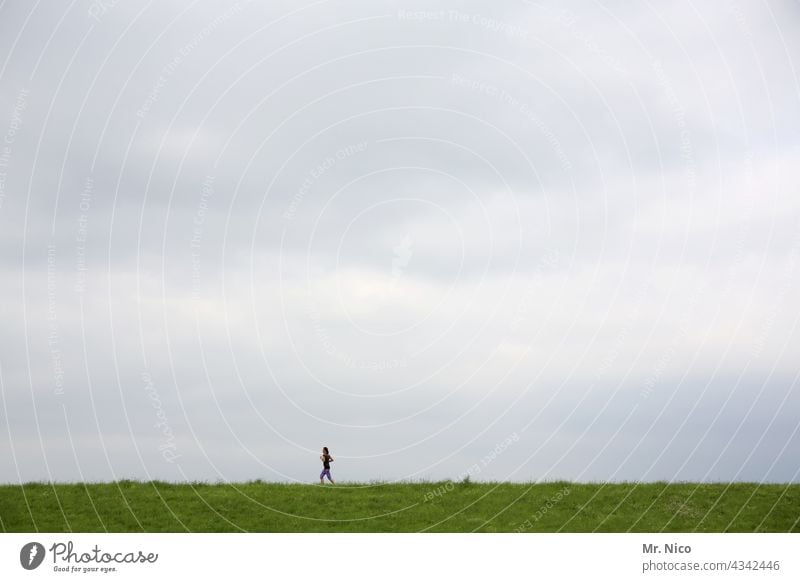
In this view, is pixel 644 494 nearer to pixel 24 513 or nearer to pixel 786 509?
pixel 786 509

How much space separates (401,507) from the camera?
38312 mm
